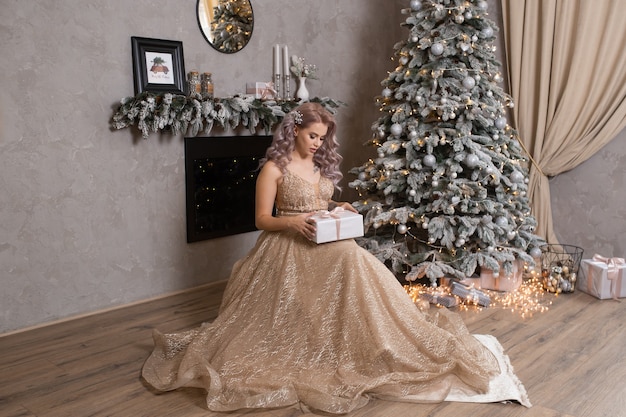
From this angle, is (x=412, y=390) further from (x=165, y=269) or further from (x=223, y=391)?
(x=165, y=269)

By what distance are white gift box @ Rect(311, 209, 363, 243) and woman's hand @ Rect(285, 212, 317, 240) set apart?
2 centimetres

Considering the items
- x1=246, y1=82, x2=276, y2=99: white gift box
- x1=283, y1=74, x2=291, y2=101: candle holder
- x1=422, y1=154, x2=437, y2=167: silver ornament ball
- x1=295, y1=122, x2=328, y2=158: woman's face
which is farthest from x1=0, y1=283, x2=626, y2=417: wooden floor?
x1=283, y1=74, x2=291, y2=101: candle holder

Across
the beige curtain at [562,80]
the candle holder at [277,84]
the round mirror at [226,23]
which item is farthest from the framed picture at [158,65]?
the beige curtain at [562,80]

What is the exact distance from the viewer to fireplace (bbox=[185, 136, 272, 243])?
4.29 m

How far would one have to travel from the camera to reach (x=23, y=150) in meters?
3.44

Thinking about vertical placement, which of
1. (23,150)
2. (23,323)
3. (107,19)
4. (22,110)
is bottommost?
(23,323)

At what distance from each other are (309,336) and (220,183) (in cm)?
197

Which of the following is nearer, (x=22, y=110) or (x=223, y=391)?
(x=223, y=391)

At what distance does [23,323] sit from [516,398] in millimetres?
2761

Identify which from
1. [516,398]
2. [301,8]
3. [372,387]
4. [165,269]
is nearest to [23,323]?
[165,269]

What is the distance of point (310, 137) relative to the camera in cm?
305

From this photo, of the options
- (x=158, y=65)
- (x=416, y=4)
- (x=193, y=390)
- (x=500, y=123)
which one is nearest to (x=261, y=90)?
(x=158, y=65)

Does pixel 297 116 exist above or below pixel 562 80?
below

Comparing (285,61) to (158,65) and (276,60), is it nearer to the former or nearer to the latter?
(276,60)
